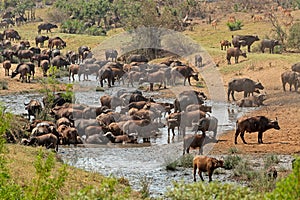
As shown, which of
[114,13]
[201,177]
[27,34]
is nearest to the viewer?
[201,177]

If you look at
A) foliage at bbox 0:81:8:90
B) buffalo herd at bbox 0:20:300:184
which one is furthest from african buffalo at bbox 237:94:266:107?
foliage at bbox 0:81:8:90

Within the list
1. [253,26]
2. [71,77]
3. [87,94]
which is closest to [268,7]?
[253,26]

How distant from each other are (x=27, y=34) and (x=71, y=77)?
1823cm

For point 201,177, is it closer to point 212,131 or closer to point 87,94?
point 212,131

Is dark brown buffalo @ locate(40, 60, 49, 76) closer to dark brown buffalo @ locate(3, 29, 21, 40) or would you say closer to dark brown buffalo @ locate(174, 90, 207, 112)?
dark brown buffalo @ locate(174, 90, 207, 112)

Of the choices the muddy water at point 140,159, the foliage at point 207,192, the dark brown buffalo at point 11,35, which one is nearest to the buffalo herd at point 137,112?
the muddy water at point 140,159

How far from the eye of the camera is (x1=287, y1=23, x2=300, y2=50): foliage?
120 ft

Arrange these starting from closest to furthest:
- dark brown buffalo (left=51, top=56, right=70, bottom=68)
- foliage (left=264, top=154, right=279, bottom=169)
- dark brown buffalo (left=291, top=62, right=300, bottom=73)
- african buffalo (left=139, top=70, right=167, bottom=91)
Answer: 1. foliage (left=264, top=154, right=279, bottom=169)
2. dark brown buffalo (left=291, top=62, right=300, bottom=73)
3. african buffalo (left=139, top=70, right=167, bottom=91)
4. dark brown buffalo (left=51, top=56, right=70, bottom=68)

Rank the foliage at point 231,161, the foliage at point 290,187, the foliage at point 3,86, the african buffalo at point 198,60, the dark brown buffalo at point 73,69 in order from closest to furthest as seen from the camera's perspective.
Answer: the foliage at point 290,187
the foliage at point 231,161
the foliage at point 3,86
the dark brown buffalo at point 73,69
the african buffalo at point 198,60

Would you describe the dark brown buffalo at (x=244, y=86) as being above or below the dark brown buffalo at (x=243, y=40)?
below

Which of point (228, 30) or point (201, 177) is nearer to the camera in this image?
point (201, 177)

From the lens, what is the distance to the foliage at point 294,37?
36.6 m

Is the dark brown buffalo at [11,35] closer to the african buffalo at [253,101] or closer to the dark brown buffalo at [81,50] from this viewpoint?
the dark brown buffalo at [81,50]

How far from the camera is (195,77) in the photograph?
31.7m
